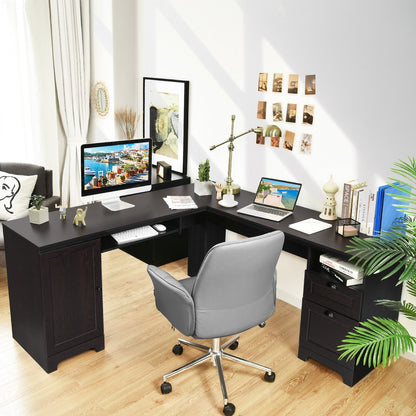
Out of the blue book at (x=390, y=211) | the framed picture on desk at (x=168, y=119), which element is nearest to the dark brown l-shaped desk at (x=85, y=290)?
the blue book at (x=390, y=211)

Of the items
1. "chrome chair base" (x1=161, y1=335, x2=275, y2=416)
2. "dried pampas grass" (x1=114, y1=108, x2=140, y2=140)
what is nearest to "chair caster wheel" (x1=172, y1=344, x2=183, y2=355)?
"chrome chair base" (x1=161, y1=335, x2=275, y2=416)

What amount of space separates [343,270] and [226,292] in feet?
2.36

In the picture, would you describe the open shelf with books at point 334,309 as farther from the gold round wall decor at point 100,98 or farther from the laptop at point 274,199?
the gold round wall decor at point 100,98

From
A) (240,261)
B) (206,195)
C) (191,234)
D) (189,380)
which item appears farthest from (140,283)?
(240,261)

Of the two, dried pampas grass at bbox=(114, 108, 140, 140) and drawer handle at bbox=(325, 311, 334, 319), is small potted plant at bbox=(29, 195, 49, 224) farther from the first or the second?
dried pampas grass at bbox=(114, 108, 140, 140)

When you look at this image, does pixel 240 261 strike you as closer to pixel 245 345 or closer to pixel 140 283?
pixel 245 345

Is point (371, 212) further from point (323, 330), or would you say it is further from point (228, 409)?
point (228, 409)

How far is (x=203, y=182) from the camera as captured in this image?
3674 millimetres

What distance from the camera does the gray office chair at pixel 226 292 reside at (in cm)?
237

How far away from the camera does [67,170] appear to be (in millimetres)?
5281

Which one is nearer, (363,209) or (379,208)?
(379,208)

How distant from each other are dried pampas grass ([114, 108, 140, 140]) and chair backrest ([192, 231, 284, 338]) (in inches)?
102

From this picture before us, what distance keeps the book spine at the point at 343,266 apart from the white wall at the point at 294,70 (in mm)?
610

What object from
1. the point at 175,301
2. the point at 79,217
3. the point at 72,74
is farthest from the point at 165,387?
the point at 72,74
